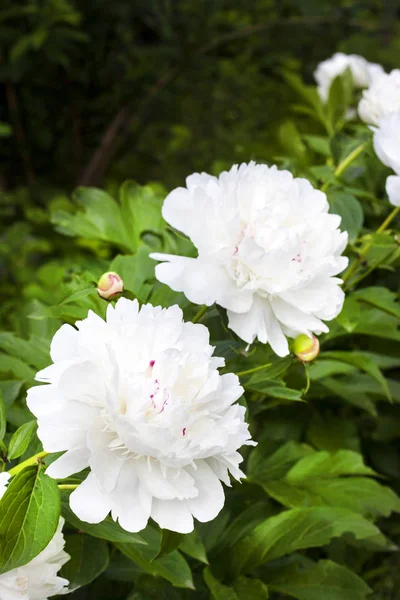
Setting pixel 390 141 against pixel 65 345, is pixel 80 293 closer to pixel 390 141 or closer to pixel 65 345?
pixel 65 345

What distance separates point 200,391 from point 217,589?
36 cm

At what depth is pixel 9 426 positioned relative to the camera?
0.75 m

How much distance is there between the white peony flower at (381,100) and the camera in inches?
36.0

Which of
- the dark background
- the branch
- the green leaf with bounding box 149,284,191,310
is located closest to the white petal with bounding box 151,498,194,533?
the green leaf with bounding box 149,284,191,310

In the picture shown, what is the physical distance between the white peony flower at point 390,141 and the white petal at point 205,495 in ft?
1.32

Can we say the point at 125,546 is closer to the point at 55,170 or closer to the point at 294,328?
the point at 294,328

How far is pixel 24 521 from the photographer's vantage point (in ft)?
1.65

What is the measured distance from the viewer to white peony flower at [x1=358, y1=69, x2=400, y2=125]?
914mm

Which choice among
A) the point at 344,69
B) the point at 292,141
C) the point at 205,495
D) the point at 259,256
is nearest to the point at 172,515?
the point at 205,495

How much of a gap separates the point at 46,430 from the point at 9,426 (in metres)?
0.29

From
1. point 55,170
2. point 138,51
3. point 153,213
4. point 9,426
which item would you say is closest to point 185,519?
point 9,426

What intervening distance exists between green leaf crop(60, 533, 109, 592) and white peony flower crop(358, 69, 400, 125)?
628 millimetres

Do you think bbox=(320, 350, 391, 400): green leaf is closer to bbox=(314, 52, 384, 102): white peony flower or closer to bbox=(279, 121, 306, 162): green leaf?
bbox=(279, 121, 306, 162): green leaf

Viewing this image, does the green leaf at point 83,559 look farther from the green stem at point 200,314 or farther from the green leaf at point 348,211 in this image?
the green leaf at point 348,211
